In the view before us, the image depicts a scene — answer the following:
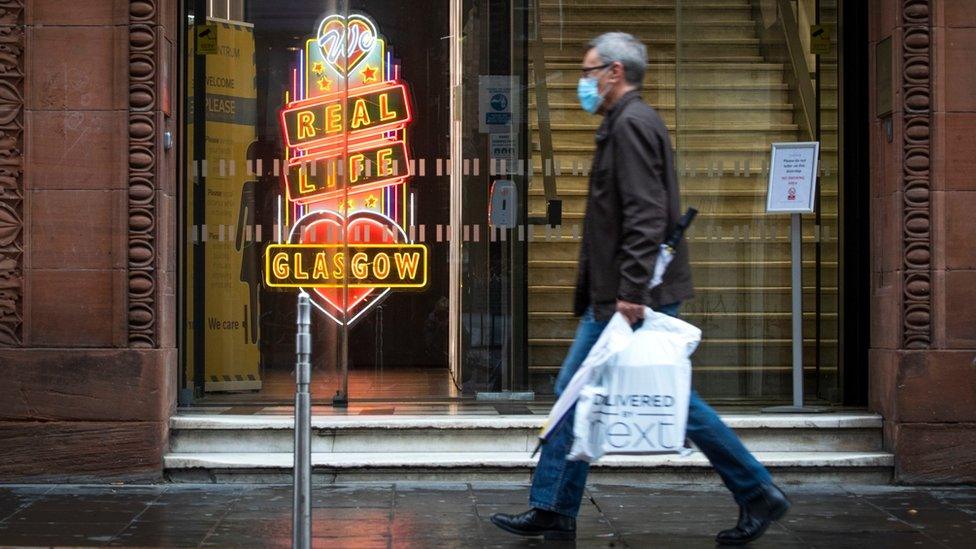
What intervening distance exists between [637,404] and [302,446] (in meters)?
1.42

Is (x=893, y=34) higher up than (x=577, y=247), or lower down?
higher up

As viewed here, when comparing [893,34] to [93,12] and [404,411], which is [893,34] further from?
[93,12]

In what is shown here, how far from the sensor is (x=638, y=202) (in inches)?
227

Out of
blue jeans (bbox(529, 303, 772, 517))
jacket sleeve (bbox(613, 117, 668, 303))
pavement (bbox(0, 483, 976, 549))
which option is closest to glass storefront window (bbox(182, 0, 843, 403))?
pavement (bbox(0, 483, 976, 549))

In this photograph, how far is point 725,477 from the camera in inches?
238

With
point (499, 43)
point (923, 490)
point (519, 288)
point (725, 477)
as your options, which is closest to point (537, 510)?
point (725, 477)

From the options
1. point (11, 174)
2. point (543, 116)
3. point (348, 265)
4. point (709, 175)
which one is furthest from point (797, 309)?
point (11, 174)

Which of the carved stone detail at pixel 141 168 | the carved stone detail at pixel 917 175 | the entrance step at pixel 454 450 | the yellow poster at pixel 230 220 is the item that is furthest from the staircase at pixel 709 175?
the carved stone detail at pixel 141 168

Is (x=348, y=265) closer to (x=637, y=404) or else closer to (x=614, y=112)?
(x=614, y=112)

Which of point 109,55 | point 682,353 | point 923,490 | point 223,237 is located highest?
point 109,55

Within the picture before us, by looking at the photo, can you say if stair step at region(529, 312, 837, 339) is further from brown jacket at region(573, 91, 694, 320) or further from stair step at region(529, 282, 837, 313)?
brown jacket at region(573, 91, 694, 320)

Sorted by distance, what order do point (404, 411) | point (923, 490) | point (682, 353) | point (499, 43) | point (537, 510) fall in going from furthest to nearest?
point (499, 43), point (404, 411), point (923, 490), point (537, 510), point (682, 353)

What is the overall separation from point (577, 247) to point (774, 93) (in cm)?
185

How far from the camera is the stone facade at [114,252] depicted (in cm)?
795
